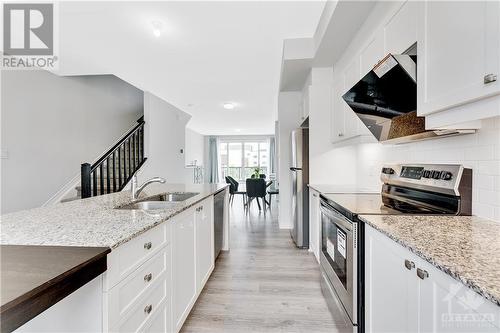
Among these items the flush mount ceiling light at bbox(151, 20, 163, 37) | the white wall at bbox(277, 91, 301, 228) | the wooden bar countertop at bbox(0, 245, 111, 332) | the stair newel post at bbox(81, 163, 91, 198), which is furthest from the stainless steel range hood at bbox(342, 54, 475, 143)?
the stair newel post at bbox(81, 163, 91, 198)

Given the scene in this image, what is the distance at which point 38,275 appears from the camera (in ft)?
2.21

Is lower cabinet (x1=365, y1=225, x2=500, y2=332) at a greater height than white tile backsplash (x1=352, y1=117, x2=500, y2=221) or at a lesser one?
lesser

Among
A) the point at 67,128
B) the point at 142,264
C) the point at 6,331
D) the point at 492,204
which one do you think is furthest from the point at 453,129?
the point at 67,128

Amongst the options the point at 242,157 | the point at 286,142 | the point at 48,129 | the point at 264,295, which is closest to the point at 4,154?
the point at 48,129

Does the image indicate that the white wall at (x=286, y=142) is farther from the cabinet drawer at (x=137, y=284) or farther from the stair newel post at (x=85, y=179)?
the cabinet drawer at (x=137, y=284)

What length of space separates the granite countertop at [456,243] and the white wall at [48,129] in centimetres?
407

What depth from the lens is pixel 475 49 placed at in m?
0.87

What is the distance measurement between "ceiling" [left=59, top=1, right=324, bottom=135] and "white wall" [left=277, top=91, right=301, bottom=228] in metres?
0.40

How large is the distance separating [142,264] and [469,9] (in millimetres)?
1709

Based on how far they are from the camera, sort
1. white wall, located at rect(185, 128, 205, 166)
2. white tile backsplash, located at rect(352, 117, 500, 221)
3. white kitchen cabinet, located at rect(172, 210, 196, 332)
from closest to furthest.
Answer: white tile backsplash, located at rect(352, 117, 500, 221) → white kitchen cabinet, located at rect(172, 210, 196, 332) → white wall, located at rect(185, 128, 205, 166)

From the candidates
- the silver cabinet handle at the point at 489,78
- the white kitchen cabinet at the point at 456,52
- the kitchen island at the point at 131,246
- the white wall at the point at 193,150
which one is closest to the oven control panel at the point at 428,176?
the white kitchen cabinet at the point at 456,52

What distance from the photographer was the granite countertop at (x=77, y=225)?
958 millimetres

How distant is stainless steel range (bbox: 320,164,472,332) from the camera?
4.12ft

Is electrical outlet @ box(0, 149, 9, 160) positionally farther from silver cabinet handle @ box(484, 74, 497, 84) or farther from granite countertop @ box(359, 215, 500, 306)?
silver cabinet handle @ box(484, 74, 497, 84)
